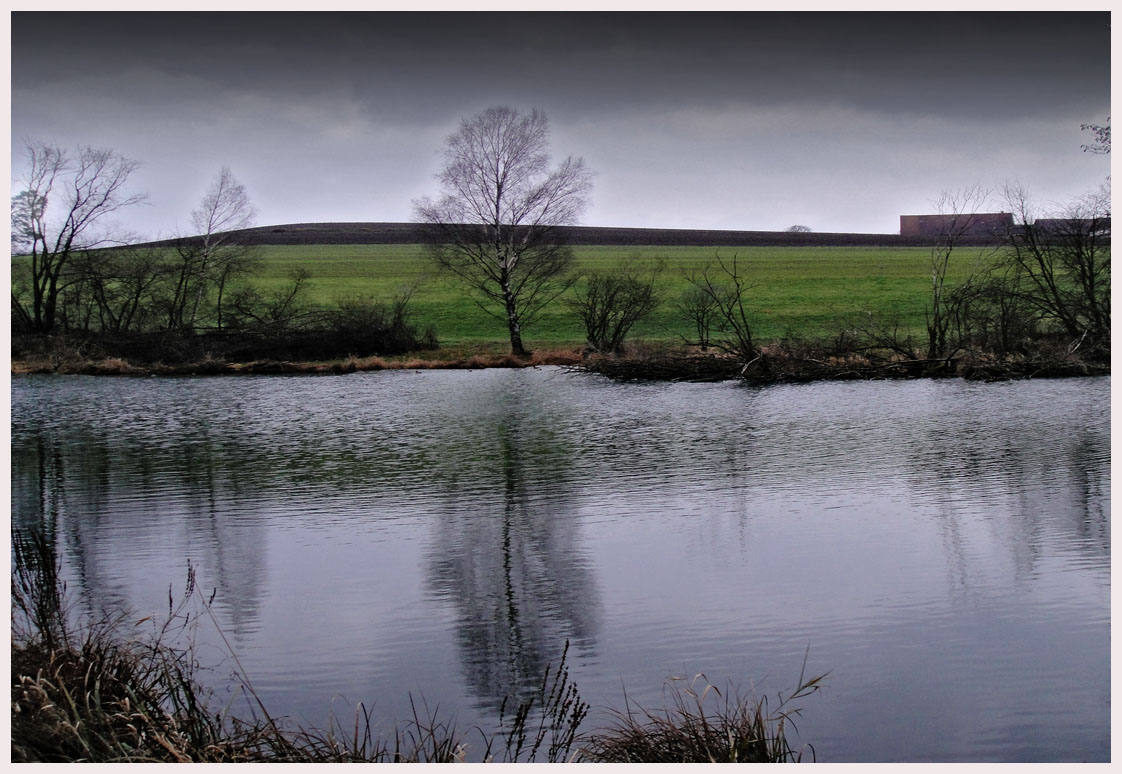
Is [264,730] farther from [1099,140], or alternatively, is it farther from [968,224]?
[968,224]

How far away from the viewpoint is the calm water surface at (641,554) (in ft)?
16.8

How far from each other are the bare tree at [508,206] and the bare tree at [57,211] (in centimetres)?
795

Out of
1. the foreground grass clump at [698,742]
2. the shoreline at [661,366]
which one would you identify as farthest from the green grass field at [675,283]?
the foreground grass clump at [698,742]

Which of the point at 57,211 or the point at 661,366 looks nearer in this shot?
the point at 661,366

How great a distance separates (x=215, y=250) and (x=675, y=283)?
14.8 metres

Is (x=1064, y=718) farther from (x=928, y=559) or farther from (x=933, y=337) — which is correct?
(x=933, y=337)

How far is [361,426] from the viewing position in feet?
50.2

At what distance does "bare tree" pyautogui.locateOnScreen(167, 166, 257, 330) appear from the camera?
28.6 metres

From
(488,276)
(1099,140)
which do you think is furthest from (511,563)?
(488,276)

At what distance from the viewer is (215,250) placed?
96.9 feet

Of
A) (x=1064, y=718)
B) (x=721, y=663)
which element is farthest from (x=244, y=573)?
(x=1064, y=718)

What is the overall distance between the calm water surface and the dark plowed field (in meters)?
22.0

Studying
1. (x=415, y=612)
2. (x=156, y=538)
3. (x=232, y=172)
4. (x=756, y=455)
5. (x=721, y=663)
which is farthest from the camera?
(x=232, y=172)
